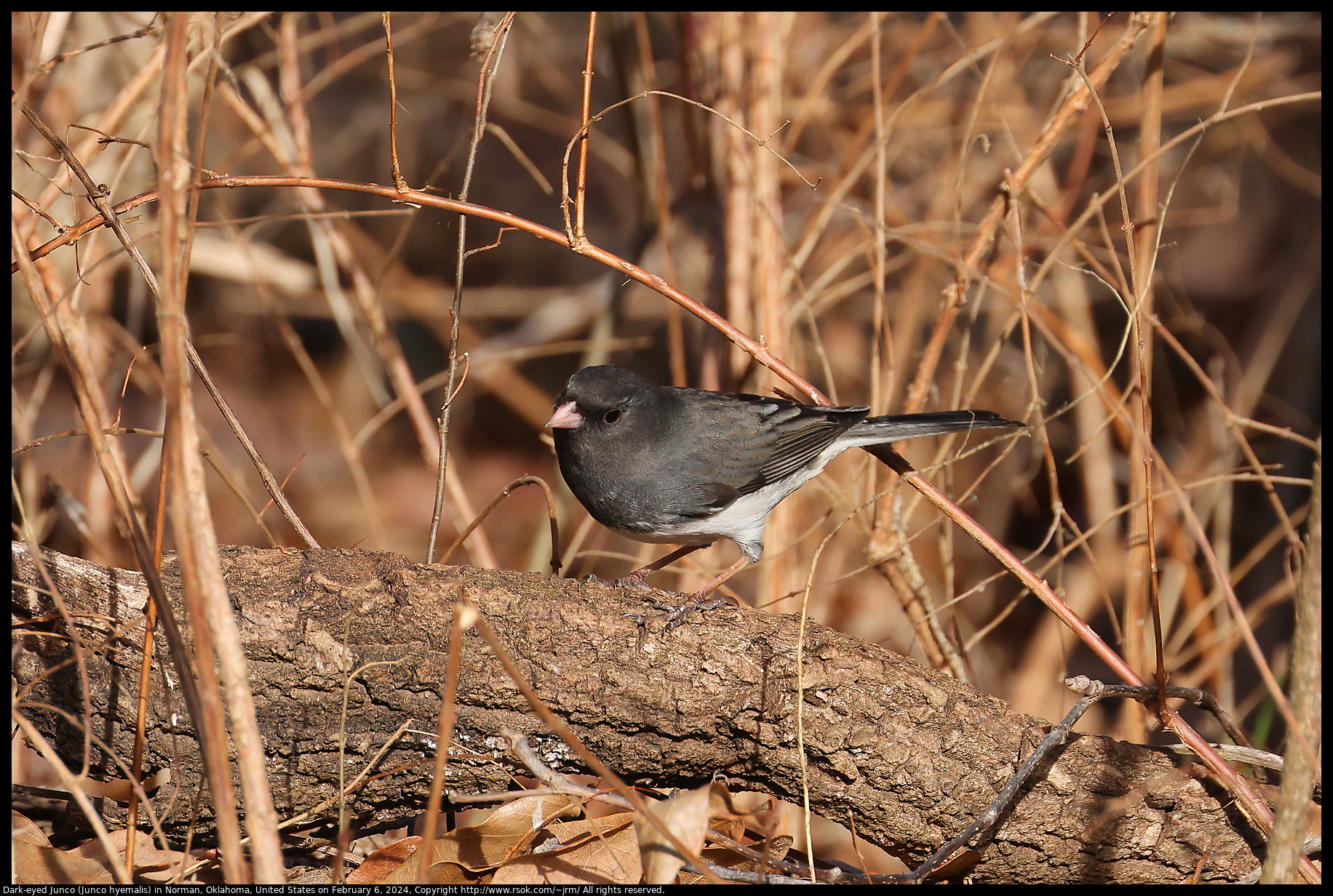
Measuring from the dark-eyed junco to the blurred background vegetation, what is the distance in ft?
0.56

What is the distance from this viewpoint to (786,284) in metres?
3.52

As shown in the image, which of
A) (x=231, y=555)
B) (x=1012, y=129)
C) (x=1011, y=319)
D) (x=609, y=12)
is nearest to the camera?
(x=231, y=555)

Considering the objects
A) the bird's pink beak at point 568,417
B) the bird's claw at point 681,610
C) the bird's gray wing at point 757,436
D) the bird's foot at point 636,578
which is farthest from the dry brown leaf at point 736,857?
the bird's pink beak at point 568,417

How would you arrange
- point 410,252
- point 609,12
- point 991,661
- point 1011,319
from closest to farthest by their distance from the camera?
point 1011,319 → point 609,12 → point 991,661 → point 410,252

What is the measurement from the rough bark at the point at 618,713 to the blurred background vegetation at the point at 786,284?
0.70 m

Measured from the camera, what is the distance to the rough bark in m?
1.96

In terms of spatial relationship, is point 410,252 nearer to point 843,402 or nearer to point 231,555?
point 843,402

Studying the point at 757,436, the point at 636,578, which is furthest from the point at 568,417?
the point at 757,436

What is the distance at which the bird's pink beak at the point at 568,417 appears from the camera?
2916 millimetres

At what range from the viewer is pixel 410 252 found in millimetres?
6371

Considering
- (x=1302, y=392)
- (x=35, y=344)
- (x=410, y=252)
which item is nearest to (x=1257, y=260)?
(x=1302, y=392)

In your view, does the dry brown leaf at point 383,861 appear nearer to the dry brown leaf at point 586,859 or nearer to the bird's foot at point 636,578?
the dry brown leaf at point 586,859

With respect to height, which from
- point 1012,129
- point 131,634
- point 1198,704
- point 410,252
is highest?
point 1012,129

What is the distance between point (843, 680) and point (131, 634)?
1.63m
